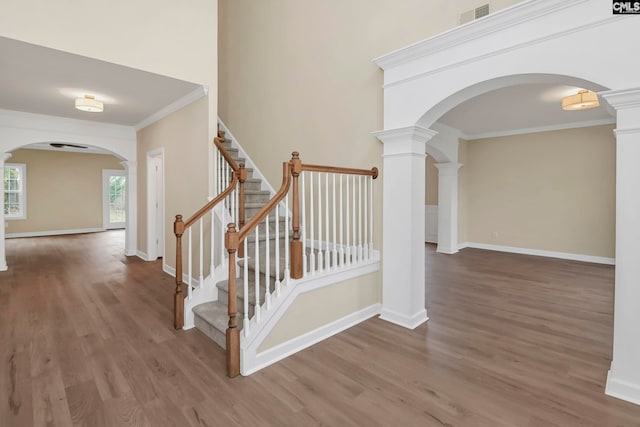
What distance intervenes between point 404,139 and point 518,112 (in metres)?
3.75

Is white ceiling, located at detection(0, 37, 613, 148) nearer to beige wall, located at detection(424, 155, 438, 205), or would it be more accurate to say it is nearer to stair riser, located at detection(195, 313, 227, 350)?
beige wall, located at detection(424, 155, 438, 205)

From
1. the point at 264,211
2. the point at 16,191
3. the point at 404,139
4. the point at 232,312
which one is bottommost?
the point at 232,312

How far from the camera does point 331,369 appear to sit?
2.35 metres

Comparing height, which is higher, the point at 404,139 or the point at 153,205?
the point at 404,139

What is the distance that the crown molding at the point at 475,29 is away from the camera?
2.25m

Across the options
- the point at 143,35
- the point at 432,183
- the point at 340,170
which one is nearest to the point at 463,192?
the point at 432,183

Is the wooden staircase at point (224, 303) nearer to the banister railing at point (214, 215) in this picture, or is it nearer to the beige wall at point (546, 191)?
the banister railing at point (214, 215)

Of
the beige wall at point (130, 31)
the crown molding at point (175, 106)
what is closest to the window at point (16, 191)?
the crown molding at point (175, 106)

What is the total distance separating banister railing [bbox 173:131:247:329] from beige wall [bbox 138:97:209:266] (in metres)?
0.22

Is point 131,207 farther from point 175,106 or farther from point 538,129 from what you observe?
point 538,129

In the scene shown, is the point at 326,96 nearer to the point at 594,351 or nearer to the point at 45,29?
the point at 45,29

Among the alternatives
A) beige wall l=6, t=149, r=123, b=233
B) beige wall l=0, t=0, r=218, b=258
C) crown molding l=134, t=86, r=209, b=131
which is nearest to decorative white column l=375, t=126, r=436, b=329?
beige wall l=0, t=0, r=218, b=258

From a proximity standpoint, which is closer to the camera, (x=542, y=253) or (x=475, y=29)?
(x=475, y=29)

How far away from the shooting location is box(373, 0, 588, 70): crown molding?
7.37ft
